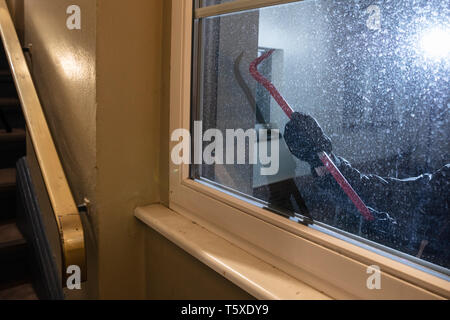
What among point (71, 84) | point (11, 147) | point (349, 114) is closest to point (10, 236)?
point (11, 147)

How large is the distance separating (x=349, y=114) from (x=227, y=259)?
0.46 meters

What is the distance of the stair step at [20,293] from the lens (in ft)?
5.86

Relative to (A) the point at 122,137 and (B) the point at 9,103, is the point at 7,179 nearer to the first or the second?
(B) the point at 9,103

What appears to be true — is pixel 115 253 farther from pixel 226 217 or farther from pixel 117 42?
pixel 117 42

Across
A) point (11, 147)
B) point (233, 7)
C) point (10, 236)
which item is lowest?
point (10, 236)

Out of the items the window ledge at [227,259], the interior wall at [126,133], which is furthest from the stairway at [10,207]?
the window ledge at [227,259]

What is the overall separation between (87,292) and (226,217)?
63cm

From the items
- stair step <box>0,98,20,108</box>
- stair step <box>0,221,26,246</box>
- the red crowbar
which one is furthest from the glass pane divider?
stair step <box>0,98,20,108</box>

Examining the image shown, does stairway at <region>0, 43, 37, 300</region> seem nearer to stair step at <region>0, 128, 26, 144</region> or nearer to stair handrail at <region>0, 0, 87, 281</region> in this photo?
stair step at <region>0, 128, 26, 144</region>

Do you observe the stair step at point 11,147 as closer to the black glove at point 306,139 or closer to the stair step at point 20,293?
the stair step at point 20,293

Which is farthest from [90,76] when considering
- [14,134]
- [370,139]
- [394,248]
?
[14,134]

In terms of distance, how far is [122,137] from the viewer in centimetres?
126

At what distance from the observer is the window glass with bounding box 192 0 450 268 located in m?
0.69

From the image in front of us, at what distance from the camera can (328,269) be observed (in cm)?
82
